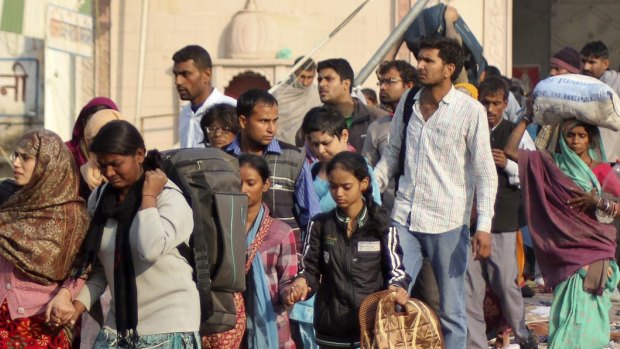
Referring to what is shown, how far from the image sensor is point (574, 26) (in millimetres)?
25594

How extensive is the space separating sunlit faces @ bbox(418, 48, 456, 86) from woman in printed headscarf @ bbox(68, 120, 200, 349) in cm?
246

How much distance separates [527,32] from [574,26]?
0.86 meters

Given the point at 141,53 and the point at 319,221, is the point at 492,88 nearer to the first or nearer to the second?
the point at 319,221

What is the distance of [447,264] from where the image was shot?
7.88m

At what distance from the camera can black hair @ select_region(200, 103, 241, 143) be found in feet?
26.8

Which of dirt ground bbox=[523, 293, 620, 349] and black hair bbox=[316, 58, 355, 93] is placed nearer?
black hair bbox=[316, 58, 355, 93]

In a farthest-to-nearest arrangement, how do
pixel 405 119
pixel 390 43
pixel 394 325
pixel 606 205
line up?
pixel 390 43
pixel 606 205
pixel 405 119
pixel 394 325

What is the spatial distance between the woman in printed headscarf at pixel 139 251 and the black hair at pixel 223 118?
7.49 ft

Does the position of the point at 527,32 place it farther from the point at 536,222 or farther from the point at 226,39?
the point at 536,222

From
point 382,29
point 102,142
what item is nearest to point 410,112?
point 102,142

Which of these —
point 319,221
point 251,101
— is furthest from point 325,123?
point 319,221

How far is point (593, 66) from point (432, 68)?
203 inches

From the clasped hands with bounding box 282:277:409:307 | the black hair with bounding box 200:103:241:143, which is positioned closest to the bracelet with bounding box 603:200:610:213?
the clasped hands with bounding box 282:277:409:307

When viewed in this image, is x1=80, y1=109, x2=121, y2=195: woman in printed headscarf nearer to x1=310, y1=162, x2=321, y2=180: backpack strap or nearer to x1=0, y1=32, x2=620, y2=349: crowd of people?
x1=0, y1=32, x2=620, y2=349: crowd of people
